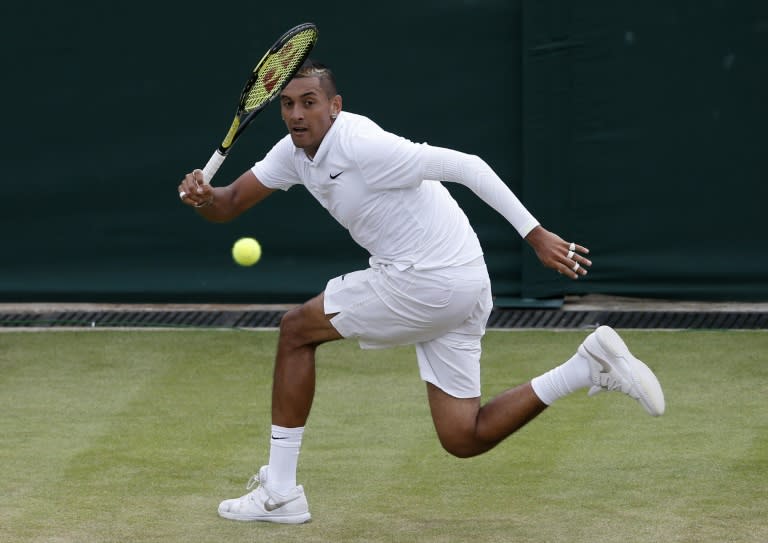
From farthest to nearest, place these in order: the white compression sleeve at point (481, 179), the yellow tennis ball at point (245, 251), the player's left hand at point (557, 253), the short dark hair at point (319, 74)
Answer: the yellow tennis ball at point (245, 251)
the short dark hair at point (319, 74)
the white compression sleeve at point (481, 179)
the player's left hand at point (557, 253)

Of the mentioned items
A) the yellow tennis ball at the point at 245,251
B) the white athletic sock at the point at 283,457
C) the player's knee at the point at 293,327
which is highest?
the yellow tennis ball at the point at 245,251

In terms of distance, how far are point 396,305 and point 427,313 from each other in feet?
0.32

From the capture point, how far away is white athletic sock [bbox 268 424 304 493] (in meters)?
4.91

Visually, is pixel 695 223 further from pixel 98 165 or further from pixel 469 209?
pixel 98 165

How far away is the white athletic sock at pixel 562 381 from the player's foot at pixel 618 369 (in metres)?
0.03

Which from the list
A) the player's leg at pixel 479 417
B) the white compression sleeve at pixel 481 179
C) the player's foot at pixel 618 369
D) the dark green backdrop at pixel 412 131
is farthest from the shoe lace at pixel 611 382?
the dark green backdrop at pixel 412 131

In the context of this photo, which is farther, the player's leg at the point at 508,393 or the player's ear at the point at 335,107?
the player's ear at the point at 335,107

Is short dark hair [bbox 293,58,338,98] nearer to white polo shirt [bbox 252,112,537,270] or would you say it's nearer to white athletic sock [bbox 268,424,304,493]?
white polo shirt [bbox 252,112,537,270]

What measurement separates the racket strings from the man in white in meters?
0.05

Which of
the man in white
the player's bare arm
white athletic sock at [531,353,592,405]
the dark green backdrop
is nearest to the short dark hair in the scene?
the man in white

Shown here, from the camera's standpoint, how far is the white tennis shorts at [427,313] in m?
4.80

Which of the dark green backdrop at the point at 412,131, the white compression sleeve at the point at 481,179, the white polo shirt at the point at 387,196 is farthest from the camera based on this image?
the dark green backdrop at the point at 412,131

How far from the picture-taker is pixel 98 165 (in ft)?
27.8

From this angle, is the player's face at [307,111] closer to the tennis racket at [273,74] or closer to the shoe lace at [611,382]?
the tennis racket at [273,74]
